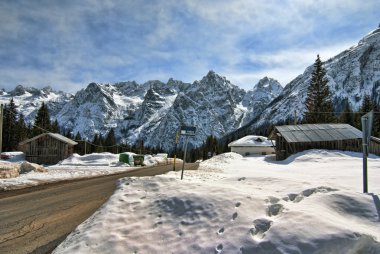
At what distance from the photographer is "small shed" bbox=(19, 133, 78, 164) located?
53.6m

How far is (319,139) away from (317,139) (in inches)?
8.9

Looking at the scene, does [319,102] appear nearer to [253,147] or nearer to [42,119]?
[253,147]

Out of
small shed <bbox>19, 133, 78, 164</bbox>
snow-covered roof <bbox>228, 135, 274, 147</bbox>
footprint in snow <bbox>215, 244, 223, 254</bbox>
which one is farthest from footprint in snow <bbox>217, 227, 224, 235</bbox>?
snow-covered roof <bbox>228, 135, 274, 147</bbox>

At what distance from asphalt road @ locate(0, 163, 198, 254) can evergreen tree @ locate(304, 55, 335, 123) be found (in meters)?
52.3

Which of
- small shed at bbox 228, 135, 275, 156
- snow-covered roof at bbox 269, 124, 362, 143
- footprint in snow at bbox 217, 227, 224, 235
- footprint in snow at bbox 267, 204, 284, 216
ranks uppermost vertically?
snow-covered roof at bbox 269, 124, 362, 143

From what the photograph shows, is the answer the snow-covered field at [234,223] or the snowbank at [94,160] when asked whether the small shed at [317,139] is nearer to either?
the snowbank at [94,160]

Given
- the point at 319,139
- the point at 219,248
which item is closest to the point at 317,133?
the point at 319,139

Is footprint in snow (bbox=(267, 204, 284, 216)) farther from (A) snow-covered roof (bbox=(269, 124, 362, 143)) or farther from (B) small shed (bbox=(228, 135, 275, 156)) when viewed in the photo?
(B) small shed (bbox=(228, 135, 275, 156))

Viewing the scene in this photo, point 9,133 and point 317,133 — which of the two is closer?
point 317,133

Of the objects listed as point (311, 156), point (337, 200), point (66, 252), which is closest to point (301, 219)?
point (337, 200)

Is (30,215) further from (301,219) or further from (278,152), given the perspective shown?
(278,152)

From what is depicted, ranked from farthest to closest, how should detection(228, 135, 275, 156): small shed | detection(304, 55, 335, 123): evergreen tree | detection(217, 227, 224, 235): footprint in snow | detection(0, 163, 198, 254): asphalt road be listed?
1. detection(228, 135, 275, 156): small shed
2. detection(304, 55, 335, 123): evergreen tree
3. detection(0, 163, 198, 254): asphalt road
4. detection(217, 227, 224, 235): footprint in snow

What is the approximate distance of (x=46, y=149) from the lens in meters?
53.9

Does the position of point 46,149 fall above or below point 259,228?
above
